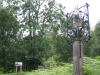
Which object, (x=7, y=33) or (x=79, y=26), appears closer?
(x=79, y=26)

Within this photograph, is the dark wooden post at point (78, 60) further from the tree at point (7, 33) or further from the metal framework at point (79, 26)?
the tree at point (7, 33)

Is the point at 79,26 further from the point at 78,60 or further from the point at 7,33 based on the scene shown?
the point at 7,33

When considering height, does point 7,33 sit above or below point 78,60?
above

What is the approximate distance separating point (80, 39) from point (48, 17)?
58.7 feet

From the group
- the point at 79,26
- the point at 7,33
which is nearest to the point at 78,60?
the point at 79,26

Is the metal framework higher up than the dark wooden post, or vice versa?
the metal framework

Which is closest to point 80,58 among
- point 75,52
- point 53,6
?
point 75,52

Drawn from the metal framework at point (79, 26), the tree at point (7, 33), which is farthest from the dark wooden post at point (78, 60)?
the tree at point (7, 33)

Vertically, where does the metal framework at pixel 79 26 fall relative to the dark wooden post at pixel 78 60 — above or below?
above

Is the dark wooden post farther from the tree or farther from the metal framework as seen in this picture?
the tree

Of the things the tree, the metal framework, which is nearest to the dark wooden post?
the metal framework

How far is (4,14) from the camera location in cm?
1980

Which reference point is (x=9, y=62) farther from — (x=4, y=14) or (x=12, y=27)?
(x=4, y=14)

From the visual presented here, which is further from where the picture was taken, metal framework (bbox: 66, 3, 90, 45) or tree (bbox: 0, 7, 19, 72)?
tree (bbox: 0, 7, 19, 72)
